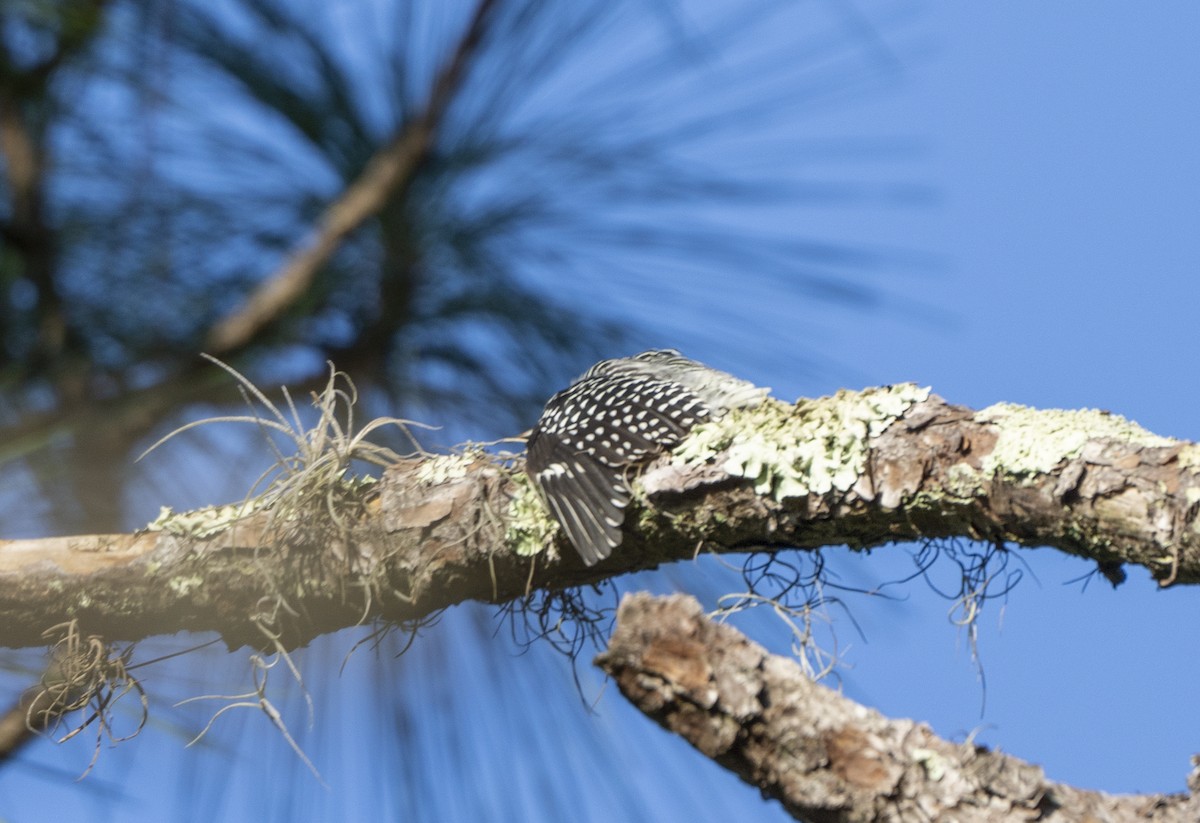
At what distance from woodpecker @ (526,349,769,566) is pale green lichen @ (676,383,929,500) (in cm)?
7

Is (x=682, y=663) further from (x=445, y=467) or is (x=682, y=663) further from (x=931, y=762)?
(x=445, y=467)

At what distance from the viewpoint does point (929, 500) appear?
1.15 m

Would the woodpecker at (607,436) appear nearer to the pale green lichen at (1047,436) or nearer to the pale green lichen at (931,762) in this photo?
the pale green lichen at (1047,436)

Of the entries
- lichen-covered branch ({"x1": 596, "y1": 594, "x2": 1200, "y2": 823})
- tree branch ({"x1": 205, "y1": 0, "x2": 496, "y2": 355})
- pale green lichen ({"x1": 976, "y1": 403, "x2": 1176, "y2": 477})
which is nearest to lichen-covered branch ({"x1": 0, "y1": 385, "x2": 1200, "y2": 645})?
pale green lichen ({"x1": 976, "y1": 403, "x2": 1176, "y2": 477})

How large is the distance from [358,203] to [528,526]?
694mm

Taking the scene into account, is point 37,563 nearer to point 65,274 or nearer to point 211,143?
point 65,274

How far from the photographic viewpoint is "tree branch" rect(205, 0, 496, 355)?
69.8 inches

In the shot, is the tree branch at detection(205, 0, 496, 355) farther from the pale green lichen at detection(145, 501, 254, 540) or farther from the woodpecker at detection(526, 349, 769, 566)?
the woodpecker at detection(526, 349, 769, 566)

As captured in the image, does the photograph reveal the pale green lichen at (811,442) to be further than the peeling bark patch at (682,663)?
Yes

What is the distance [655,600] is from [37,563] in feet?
3.01

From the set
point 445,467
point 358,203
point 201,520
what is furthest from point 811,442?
point 358,203

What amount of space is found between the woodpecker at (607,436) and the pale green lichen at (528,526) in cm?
3

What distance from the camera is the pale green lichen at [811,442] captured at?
1.19 metres

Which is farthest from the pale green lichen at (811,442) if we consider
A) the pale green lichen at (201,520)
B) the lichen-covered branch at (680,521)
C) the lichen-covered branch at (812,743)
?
the pale green lichen at (201,520)
